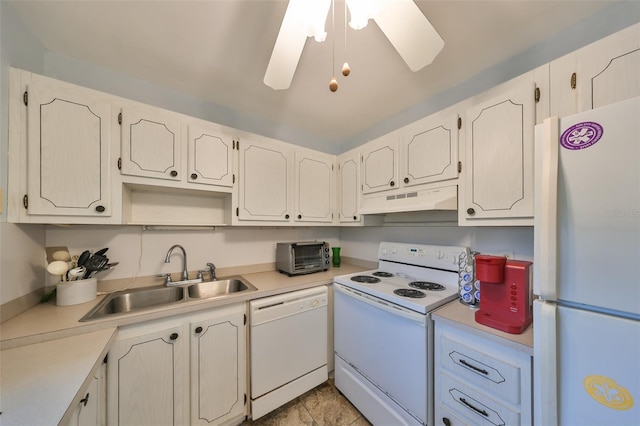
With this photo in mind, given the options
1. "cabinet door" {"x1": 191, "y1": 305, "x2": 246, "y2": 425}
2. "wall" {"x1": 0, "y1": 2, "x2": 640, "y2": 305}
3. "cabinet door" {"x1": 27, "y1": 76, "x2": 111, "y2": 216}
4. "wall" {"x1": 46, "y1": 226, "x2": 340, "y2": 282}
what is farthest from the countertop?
"cabinet door" {"x1": 27, "y1": 76, "x2": 111, "y2": 216}

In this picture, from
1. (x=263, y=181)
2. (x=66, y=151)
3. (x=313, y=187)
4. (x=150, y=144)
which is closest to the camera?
(x=66, y=151)

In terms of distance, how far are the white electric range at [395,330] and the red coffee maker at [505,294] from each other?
0.28 metres

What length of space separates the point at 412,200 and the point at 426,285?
659 mm

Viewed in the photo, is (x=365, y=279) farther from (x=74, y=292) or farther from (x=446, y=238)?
(x=74, y=292)

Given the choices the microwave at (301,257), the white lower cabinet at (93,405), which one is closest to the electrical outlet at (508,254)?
the microwave at (301,257)

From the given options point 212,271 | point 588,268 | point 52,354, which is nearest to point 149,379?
point 52,354

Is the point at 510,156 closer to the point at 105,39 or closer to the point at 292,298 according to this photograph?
the point at 292,298

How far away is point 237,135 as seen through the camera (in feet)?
5.87

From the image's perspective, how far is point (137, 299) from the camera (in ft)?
5.08

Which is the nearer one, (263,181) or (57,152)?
(57,152)

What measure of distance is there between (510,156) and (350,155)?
1326 mm

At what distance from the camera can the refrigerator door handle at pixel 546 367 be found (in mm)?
693

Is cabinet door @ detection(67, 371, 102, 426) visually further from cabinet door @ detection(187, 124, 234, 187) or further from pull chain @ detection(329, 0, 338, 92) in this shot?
pull chain @ detection(329, 0, 338, 92)

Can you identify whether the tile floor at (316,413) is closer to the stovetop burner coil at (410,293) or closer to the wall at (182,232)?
the stovetop burner coil at (410,293)
